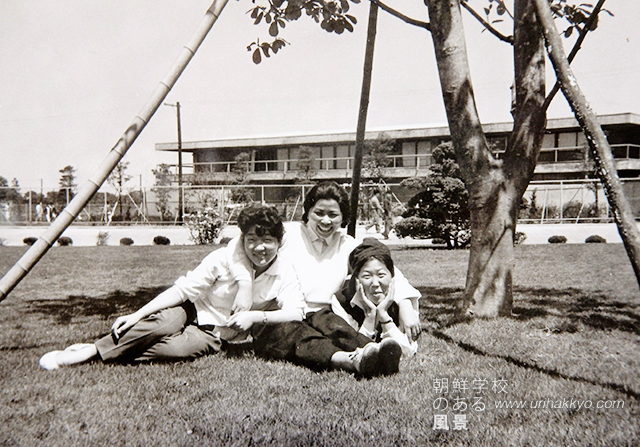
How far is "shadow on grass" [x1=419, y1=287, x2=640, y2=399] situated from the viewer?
445 centimetres

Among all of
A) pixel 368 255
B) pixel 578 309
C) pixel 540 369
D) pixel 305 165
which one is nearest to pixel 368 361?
pixel 368 255

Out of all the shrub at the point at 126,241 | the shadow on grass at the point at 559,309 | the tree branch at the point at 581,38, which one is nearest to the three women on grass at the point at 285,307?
the shadow on grass at the point at 559,309

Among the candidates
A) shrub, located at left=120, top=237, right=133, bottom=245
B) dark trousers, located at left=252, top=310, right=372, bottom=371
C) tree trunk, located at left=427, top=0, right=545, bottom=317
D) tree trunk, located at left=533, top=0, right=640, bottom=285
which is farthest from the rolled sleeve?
shrub, located at left=120, top=237, right=133, bottom=245

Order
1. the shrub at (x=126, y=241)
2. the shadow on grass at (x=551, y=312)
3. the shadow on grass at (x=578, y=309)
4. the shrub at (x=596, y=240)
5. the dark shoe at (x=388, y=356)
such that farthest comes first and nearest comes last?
the shrub at (x=126, y=241), the shrub at (x=596, y=240), the shadow on grass at (x=578, y=309), the shadow on grass at (x=551, y=312), the dark shoe at (x=388, y=356)

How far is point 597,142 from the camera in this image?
2.91 meters

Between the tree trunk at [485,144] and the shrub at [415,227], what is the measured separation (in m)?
9.69

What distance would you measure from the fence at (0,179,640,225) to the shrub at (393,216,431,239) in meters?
7.23

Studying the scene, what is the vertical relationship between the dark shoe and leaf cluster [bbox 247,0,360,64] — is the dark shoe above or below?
below

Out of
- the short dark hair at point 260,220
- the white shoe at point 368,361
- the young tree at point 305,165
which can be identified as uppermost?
the young tree at point 305,165

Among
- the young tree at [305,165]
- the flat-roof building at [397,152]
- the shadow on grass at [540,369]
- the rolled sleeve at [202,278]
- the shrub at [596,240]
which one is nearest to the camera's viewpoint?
the shadow on grass at [540,369]

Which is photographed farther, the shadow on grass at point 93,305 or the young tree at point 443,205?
the young tree at point 443,205

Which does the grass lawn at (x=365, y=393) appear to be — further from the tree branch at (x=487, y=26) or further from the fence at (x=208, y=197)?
the fence at (x=208, y=197)

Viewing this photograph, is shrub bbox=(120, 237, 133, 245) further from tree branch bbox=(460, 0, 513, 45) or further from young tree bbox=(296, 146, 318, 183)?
young tree bbox=(296, 146, 318, 183)

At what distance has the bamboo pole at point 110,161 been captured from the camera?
3.63 meters
